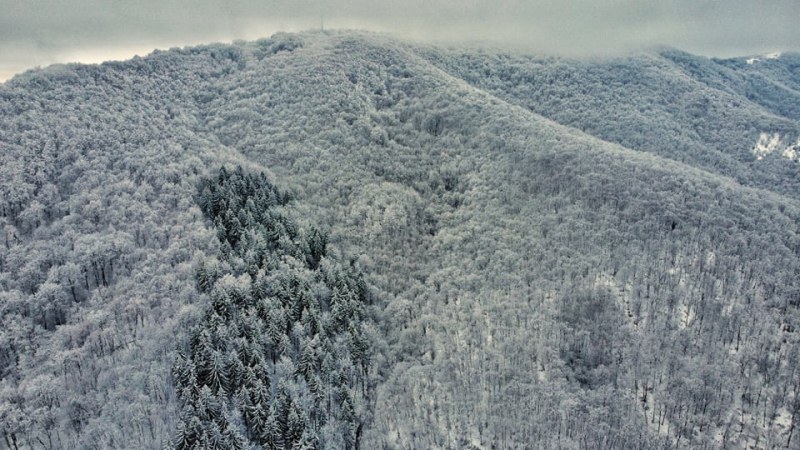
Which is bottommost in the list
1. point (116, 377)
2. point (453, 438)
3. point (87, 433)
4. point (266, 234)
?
point (453, 438)

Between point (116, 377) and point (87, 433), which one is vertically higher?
point (116, 377)

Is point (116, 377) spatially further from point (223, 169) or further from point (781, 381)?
point (781, 381)

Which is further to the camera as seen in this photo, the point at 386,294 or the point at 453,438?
the point at 386,294

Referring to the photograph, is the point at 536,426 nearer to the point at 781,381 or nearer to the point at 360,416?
the point at 360,416

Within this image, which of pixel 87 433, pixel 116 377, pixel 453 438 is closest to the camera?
pixel 87 433

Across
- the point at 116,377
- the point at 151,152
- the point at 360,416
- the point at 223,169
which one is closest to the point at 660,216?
the point at 360,416

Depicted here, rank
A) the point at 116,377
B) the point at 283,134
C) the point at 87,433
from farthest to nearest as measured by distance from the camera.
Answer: the point at 283,134 < the point at 116,377 < the point at 87,433

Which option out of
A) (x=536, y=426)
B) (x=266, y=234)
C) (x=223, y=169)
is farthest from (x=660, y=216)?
(x=223, y=169)
